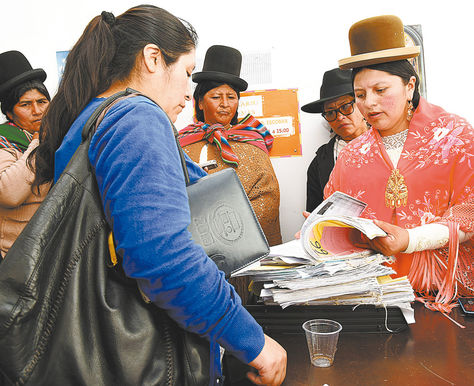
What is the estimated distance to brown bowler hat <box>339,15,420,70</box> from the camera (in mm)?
1405

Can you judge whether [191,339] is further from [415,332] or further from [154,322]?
[415,332]

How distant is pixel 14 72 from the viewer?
2.34 metres

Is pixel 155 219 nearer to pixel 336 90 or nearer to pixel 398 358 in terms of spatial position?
pixel 398 358

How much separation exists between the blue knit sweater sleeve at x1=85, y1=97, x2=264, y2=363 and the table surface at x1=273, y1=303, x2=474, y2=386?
0.21 meters

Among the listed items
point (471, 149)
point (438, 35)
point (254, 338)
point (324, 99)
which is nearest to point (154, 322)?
point (254, 338)

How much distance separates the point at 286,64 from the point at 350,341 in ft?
7.11

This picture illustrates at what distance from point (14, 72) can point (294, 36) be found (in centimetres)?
175

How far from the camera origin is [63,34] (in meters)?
2.79

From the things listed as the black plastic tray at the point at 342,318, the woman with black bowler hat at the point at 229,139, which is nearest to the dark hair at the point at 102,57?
the black plastic tray at the point at 342,318

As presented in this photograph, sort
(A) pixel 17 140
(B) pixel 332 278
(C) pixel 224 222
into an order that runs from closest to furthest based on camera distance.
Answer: (C) pixel 224 222 < (B) pixel 332 278 < (A) pixel 17 140

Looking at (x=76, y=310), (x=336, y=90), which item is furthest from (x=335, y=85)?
(x=76, y=310)

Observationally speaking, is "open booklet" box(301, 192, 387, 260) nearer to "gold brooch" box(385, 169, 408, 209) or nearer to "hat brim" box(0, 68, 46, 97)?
"gold brooch" box(385, 169, 408, 209)

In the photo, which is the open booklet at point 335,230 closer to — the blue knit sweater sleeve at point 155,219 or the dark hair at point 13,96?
the blue knit sweater sleeve at point 155,219

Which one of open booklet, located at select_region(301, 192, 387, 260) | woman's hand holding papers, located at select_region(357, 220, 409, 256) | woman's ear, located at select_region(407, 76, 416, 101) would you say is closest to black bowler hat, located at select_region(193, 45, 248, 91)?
woman's ear, located at select_region(407, 76, 416, 101)
